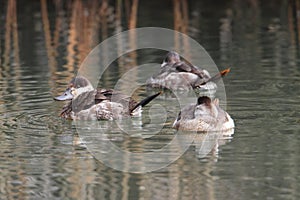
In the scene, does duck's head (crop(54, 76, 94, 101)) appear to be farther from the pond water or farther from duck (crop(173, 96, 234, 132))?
duck (crop(173, 96, 234, 132))

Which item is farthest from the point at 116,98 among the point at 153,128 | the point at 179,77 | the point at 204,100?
the point at 179,77

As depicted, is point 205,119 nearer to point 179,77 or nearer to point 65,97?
point 65,97

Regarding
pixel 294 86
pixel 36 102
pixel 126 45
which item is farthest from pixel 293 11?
pixel 36 102

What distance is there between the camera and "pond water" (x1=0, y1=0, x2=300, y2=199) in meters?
6.41

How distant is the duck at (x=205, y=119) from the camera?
26.7ft

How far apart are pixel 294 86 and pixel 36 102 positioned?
9.61ft

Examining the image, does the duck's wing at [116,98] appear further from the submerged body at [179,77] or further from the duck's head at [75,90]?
the submerged body at [179,77]

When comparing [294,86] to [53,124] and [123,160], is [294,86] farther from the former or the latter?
[123,160]

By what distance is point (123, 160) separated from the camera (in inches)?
283

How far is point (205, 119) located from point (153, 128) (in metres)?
0.50

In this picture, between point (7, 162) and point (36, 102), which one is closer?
point (7, 162)

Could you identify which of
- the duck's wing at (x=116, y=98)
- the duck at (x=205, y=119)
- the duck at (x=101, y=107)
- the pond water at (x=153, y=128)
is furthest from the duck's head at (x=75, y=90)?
the duck at (x=205, y=119)

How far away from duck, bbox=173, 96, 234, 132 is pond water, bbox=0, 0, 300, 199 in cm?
12

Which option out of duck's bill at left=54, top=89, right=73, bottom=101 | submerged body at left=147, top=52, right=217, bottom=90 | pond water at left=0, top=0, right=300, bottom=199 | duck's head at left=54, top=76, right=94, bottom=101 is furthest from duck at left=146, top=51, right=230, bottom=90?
duck's bill at left=54, top=89, right=73, bottom=101
